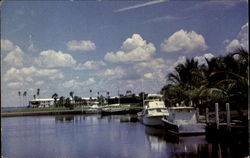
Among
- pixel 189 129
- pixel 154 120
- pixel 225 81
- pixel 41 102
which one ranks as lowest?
pixel 154 120

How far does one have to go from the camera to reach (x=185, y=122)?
588 inches

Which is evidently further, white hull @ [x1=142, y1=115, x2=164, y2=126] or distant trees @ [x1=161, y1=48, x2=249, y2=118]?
white hull @ [x1=142, y1=115, x2=164, y2=126]

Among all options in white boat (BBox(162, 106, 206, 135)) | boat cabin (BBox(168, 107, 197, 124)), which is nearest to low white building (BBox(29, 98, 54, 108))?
white boat (BBox(162, 106, 206, 135))

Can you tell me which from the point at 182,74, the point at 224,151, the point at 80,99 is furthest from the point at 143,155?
the point at 80,99

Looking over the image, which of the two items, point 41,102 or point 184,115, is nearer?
point 184,115

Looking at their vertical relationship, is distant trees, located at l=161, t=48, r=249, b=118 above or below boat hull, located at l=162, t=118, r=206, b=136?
above

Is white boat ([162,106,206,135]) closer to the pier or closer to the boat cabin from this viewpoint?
the boat cabin

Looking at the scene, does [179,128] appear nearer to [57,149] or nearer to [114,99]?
[57,149]

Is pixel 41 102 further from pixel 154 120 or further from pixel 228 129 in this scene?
pixel 228 129

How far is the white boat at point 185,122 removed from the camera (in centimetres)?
1395

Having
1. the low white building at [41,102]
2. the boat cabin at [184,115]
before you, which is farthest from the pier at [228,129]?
the low white building at [41,102]

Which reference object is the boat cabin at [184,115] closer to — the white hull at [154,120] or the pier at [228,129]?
the pier at [228,129]

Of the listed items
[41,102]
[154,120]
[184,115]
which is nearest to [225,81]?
[184,115]

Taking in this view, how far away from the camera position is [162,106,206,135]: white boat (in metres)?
13.9
